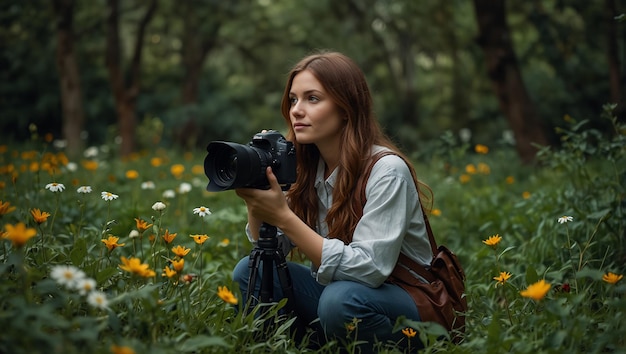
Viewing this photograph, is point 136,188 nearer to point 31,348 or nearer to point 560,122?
point 31,348

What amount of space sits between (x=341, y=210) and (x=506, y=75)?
153 inches

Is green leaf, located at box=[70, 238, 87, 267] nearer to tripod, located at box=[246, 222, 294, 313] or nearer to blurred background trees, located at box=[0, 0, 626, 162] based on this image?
tripod, located at box=[246, 222, 294, 313]

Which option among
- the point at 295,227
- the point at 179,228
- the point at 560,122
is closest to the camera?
the point at 295,227

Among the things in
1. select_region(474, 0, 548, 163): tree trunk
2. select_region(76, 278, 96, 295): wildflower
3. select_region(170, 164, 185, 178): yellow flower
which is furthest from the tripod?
select_region(474, 0, 548, 163): tree trunk

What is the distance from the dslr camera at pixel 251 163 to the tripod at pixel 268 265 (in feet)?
0.52

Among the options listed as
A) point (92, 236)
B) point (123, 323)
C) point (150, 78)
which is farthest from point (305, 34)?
point (123, 323)

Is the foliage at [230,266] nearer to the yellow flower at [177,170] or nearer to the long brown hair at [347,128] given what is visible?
the yellow flower at [177,170]

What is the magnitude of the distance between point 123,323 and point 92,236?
0.97 meters

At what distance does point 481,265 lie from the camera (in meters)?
2.70

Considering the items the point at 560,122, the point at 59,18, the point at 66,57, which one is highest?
the point at 59,18

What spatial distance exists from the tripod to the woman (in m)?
0.05

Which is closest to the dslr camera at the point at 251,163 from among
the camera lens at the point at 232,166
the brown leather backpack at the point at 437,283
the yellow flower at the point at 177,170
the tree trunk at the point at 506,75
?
the camera lens at the point at 232,166

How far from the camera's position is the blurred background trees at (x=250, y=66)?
700 cm

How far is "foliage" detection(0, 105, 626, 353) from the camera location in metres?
→ 1.44
